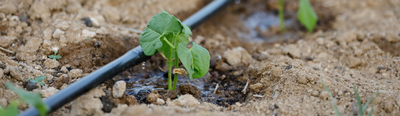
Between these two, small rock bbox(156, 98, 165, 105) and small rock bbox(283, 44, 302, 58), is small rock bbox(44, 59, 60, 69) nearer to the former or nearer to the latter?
small rock bbox(156, 98, 165, 105)

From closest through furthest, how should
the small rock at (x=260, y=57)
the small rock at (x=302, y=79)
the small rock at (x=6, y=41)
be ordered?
the small rock at (x=302, y=79), the small rock at (x=6, y=41), the small rock at (x=260, y=57)

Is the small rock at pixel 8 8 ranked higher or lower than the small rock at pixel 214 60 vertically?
higher

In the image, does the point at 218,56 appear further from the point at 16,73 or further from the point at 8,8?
the point at 8,8

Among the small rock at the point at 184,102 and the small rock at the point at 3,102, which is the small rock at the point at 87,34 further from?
the small rock at the point at 184,102

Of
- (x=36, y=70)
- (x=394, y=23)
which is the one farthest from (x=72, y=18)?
(x=394, y=23)

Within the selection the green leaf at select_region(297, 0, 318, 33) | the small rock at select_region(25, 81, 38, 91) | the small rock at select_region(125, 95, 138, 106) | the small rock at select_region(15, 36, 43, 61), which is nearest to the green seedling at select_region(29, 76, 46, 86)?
the small rock at select_region(25, 81, 38, 91)

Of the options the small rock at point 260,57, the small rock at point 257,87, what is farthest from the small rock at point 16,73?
the small rock at point 260,57

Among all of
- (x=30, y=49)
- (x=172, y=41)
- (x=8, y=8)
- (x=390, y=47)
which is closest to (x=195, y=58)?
(x=172, y=41)
